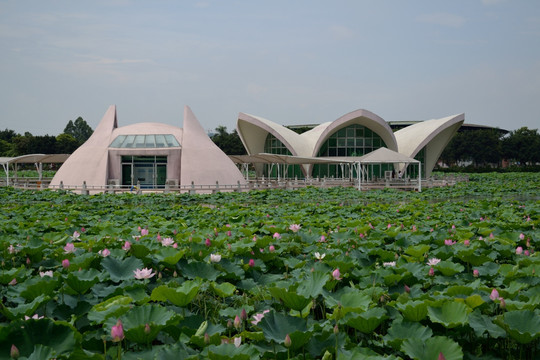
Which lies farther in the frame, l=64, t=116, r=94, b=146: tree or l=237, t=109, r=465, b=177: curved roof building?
l=64, t=116, r=94, b=146: tree

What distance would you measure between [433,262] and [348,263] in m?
0.76

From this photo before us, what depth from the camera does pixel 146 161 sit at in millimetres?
28984

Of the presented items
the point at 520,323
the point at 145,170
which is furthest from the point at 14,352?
the point at 145,170

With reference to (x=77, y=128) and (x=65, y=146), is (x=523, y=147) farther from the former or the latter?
(x=77, y=128)

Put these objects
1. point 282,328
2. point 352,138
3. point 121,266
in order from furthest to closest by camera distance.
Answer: point 352,138
point 121,266
point 282,328

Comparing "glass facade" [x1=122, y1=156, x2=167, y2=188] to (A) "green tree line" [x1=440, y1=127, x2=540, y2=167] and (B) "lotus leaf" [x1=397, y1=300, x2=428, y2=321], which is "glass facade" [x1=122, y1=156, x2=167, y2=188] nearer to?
(B) "lotus leaf" [x1=397, y1=300, x2=428, y2=321]

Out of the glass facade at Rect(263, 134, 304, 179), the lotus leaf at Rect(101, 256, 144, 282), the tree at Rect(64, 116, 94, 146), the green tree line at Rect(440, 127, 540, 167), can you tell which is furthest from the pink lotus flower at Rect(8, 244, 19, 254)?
the tree at Rect(64, 116, 94, 146)

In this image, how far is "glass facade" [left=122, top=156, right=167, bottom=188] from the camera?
28.8 meters

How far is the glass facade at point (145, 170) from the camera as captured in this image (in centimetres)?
2883

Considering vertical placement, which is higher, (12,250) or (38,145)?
(38,145)

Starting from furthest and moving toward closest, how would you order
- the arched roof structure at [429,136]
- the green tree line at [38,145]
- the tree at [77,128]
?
the tree at [77,128]
the green tree line at [38,145]
the arched roof structure at [429,136]

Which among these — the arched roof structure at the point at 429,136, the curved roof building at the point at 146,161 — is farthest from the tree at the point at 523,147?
the curved roof building at the point at 146,161

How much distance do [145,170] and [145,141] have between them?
176 cm

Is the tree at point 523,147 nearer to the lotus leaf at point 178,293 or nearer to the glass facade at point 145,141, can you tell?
the glass facade at point 145,141
